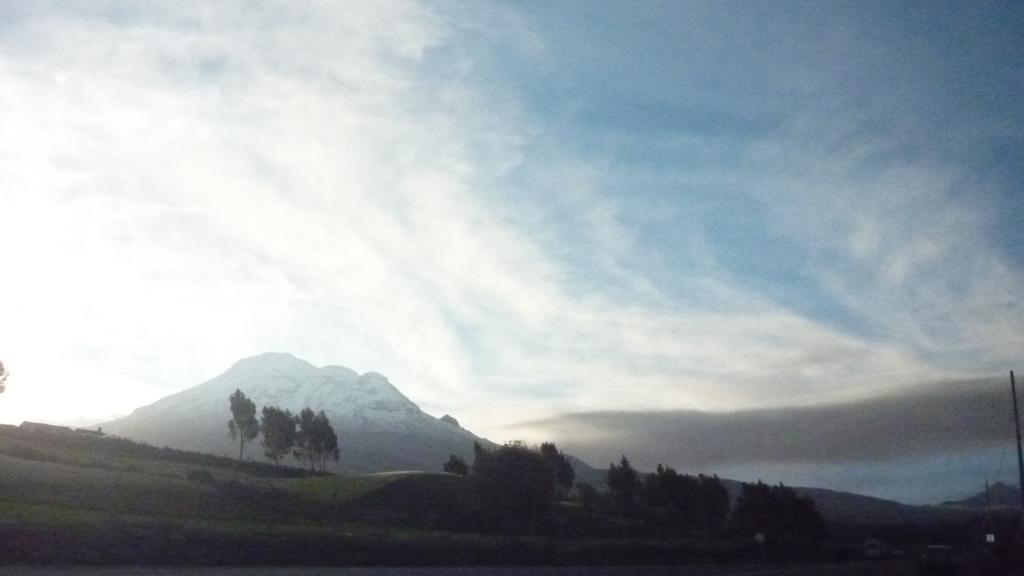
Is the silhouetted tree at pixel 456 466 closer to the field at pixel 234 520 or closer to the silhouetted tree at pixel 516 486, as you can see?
the field at pixel 234 520

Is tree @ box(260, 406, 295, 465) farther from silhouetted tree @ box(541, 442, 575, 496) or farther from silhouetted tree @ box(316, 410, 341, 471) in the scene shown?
silhouetted tree @ box(541, 442, 575, 496)

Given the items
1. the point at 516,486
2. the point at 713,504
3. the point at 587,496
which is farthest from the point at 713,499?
the point at 516,486

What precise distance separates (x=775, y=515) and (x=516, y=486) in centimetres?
6094

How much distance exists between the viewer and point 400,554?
50.7 m

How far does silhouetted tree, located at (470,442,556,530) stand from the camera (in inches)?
3511

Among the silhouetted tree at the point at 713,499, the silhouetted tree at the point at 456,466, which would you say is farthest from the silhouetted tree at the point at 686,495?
the silhouetted tree at the point at 456,466

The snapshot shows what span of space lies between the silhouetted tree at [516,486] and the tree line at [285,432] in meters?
66.2

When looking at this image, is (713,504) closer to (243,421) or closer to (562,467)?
(562,467)

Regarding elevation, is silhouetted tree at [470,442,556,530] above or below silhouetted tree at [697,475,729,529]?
below

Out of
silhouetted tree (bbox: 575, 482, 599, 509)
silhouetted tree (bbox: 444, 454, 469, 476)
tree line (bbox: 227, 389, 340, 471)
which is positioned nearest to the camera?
silhouetted tree (bbox: 575, 482, 599, 509)

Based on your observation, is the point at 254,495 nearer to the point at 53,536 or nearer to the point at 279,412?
the point at 53,536

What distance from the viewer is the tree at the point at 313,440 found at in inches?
6149

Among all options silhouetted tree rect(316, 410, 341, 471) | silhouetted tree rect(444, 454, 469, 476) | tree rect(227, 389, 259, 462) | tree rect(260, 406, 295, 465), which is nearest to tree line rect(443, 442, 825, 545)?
silhouetted tree rect(444, 454, 469, 476)

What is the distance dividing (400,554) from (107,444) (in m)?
65.5
